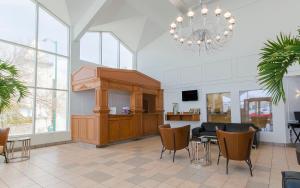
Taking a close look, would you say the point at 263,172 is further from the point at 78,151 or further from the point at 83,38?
the point at 83,38

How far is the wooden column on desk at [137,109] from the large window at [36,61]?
2704mm

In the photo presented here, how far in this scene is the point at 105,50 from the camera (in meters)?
9.06

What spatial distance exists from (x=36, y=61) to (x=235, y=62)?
7.45 meters

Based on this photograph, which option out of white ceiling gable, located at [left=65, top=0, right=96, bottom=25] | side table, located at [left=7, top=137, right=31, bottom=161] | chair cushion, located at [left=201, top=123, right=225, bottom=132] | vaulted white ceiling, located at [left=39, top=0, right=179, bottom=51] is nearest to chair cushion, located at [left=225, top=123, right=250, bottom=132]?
chair cushion, located at [left=201, top=123, right=225, bottom=132]

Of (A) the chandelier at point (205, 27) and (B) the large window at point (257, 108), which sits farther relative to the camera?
(B) the large window at point (257, 108)

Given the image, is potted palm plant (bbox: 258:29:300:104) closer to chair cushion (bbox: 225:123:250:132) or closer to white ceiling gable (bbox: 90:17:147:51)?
chair cushion (bbox: 225:123:250:132)

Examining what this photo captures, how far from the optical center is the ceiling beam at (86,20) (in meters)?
6.71

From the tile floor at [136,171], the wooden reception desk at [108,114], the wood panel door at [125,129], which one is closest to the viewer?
the tile floor at [136,171]

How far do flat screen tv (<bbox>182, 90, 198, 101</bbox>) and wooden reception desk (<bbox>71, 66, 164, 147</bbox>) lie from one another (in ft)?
5.10

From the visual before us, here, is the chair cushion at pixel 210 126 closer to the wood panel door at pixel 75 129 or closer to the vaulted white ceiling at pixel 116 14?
the vaulted white ceiling at pixel 116 14

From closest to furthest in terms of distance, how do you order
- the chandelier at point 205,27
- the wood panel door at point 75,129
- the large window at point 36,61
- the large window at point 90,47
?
the chandelier at point 205,27
the large window at point 36,61
the wood panel door at point 75,129
the large window at point 90,47

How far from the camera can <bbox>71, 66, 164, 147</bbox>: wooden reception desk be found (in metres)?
6.48

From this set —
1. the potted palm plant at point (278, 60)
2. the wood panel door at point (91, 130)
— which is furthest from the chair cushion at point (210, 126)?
the potted palm plant at point (278, 60)

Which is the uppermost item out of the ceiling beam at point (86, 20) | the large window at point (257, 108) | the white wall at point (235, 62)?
the ceiling beam at point (86, 20)
